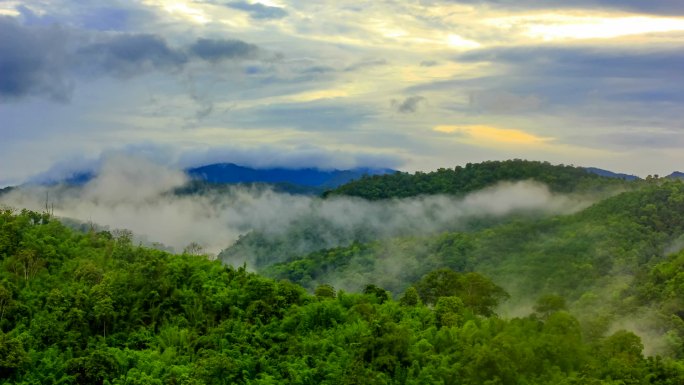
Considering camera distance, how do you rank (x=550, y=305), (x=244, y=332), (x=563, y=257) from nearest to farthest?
(x=244, y=332) < (x=550, y=305) < (x=563, y=257)

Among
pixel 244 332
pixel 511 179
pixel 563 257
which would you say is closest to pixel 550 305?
pixel 244 332

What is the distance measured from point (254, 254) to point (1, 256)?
5387 inches

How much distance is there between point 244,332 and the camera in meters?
45.7

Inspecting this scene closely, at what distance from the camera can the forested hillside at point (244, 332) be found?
132 feet

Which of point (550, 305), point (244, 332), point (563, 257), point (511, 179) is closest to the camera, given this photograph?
point (244, 332)

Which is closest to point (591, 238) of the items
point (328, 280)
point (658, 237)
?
point (658, 237)

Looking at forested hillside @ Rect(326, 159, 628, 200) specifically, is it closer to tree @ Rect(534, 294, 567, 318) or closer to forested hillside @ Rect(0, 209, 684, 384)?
tree @ Rect(534, 294, 567, 318)

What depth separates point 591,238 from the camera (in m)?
111

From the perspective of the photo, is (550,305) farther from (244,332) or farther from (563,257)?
(563,257)

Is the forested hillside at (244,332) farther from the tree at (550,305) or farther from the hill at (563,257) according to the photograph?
the hill at (563,257)

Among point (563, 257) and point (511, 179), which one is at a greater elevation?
point (511, 179)

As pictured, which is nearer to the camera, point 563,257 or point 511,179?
point 563,257

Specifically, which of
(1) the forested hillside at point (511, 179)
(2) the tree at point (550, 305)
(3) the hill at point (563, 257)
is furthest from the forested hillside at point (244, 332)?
(1) the forested hillside at point (511, 179)

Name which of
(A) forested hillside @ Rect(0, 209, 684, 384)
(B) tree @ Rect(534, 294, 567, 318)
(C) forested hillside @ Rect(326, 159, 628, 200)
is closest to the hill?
(B) tree @ Rect(534, 294, 567, 318)
